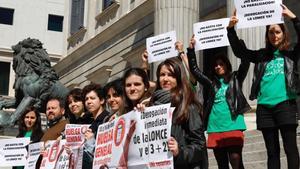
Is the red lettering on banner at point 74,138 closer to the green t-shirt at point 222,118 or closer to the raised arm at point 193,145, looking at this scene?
the green t-shirt at point 222,118

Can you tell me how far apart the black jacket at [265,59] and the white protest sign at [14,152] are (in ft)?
8.80

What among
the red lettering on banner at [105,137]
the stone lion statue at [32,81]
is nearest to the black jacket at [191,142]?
the red lettering on banner at [105,137]

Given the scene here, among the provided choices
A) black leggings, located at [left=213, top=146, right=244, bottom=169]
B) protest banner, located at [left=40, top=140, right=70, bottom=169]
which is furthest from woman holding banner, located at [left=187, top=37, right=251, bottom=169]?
protest banner, located at [left=40, top=140, right=70, bottom=169]

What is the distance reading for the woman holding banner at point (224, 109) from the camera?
5754mm

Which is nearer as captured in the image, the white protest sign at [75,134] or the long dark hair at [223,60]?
the white protest sign at [75,134]

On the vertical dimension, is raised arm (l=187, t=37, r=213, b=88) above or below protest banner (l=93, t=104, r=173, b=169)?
above

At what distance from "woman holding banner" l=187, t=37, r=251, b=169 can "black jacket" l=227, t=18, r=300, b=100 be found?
0.18 m

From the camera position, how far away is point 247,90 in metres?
11.7

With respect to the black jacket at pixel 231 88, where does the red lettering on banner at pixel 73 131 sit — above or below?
below

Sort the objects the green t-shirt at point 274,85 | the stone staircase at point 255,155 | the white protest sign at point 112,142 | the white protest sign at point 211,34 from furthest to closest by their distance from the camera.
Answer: the stone staircase at point 255,155 < the white protest sign at point 211,34 < the green t-shirt at point 274,85 < the white protest sign at point 112,142

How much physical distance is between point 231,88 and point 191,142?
6.77 feet

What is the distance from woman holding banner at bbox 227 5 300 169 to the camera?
508 centimetres

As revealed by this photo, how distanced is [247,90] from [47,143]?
657 centimetres

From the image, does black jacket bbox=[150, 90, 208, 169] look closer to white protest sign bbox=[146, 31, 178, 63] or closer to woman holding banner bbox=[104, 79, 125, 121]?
woman holding banner bbox=[104, 79, 125, 121]
